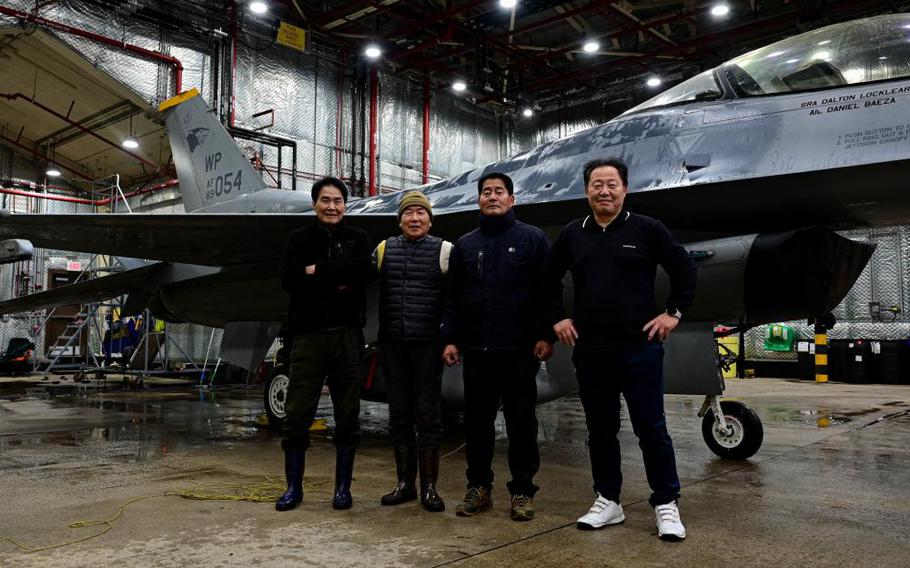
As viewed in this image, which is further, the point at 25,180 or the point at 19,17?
the point at 25,180

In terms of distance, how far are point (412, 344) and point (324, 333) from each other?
20.9 inches

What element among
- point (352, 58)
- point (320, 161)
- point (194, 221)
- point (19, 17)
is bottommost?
point (194, 221)

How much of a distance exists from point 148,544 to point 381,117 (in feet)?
56.4

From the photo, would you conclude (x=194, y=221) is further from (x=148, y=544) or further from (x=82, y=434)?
(x=148, y=544)

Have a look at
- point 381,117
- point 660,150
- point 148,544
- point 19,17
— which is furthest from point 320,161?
point 148,544

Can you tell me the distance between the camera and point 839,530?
10.5ft

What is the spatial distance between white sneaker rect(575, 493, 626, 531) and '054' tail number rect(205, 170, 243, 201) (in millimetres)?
7503

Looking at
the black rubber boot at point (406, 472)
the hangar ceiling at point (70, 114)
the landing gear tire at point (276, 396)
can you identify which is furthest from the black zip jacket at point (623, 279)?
the hangar ceiling at point (70, 114)

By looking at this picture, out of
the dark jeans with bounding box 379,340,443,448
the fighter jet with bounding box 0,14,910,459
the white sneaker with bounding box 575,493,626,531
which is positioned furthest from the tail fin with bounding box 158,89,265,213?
the white sneaker with bounding box 575,493,626,531

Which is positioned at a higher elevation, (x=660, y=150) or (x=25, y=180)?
(x=25, y=180)

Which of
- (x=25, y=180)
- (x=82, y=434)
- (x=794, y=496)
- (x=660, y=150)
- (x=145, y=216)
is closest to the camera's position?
(x=794, y=496)

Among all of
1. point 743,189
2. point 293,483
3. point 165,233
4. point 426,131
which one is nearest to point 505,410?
point 293,483

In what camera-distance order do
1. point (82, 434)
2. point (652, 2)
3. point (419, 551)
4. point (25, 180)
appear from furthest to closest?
1. point (25, 180)
2. point (652, 2)
3. point (82, 434)
4. point (419, 551)

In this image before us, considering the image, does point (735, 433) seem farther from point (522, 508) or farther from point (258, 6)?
point (258, 6)
